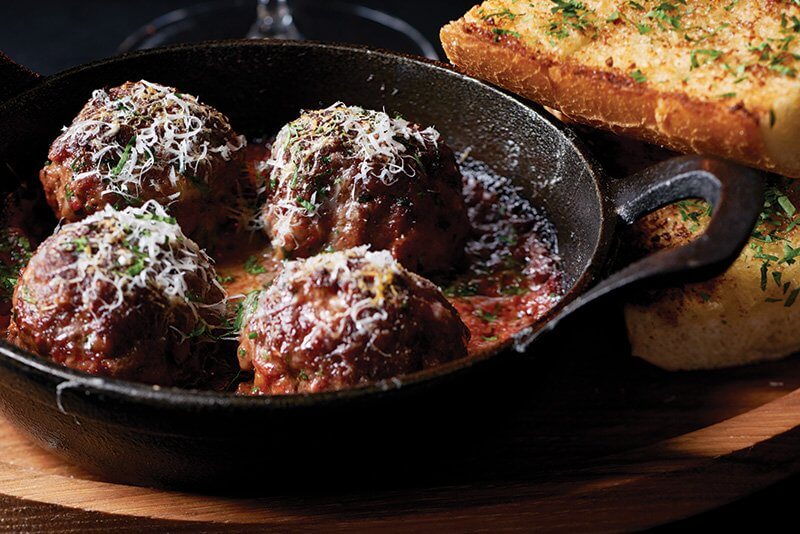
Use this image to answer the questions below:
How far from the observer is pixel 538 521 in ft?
6.43

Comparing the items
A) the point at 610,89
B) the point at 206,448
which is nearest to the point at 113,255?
the point at 206,448

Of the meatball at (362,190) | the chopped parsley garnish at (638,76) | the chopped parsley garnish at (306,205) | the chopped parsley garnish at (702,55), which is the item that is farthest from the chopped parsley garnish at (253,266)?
the chopped parsley garnish at (702,55)

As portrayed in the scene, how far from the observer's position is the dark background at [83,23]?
5066 mm

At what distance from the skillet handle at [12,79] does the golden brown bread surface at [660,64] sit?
119 cm

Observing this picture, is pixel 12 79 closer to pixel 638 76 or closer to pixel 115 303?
pixel 115 303

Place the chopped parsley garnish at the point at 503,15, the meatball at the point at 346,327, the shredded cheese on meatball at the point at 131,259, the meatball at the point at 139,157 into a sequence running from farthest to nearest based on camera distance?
the chopped parsley garnish at the point at 503,15 → the meatball at the point at 139,157 → the shredded cheese on meatball at the point at 131,259 → the meatball at the point at 346,327

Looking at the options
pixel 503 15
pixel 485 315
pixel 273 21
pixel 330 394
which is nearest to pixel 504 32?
pixel 503 15

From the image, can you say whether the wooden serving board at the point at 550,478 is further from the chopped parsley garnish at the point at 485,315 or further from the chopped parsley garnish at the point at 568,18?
the chopped parsley garnish at the point at 568,18

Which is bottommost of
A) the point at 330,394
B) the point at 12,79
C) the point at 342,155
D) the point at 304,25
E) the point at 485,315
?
the point at 330,394

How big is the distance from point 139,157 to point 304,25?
11.6ft

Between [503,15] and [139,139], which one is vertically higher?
[503,15]

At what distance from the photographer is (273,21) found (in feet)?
17.4

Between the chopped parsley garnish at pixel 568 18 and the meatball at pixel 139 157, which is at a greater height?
the chopped parsley garnish at pixel 568 18

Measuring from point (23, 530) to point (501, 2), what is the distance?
1.91 m
